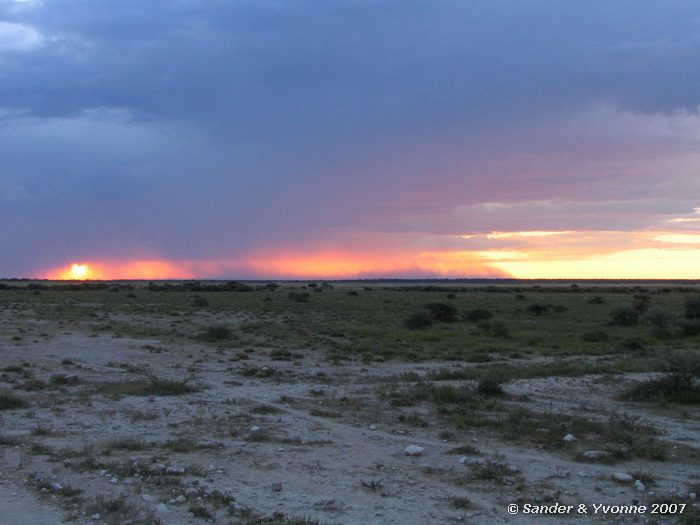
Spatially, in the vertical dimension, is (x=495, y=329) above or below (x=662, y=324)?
below

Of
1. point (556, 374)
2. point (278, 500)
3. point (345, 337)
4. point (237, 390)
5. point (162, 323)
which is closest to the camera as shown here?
point (278, 500)

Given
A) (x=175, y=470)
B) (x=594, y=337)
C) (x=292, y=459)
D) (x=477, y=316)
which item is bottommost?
(x=594, y=337)

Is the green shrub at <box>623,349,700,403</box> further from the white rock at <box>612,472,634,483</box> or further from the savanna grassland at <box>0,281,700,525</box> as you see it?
the white rock at <box>612,472,634,483</box>

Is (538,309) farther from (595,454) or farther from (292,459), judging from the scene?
(292,459)

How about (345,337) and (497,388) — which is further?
(345,337)

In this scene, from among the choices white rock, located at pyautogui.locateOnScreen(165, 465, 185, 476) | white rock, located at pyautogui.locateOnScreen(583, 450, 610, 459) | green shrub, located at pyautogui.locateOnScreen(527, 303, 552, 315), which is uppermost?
white rock, located at pyautogui.locateOnScreen(165, 465, 185, 476)

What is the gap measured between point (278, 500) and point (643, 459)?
18.1 ft

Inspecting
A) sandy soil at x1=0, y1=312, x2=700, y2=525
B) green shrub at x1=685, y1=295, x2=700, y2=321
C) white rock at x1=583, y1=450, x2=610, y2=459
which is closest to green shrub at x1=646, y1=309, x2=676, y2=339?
green shrub at x1=685, y1=295, x2=700, y2=321

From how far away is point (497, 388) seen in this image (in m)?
14.1

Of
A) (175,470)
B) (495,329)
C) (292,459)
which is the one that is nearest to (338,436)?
(292,459)

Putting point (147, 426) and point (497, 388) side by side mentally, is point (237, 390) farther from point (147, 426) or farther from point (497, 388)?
point (497, 388)

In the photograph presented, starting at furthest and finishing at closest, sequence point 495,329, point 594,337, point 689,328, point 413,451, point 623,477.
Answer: point 495,329
point 689,328
point 594,337
point 413,451
point 623,477

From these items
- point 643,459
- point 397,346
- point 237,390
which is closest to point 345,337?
point 397,346

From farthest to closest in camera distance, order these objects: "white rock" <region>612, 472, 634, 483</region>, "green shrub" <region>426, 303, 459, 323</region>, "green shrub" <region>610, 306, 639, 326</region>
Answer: "green shrub" <region>426, 303, 459, 323</region>
"green shrub" <region>610, 306, 639, 326</region>
"white rock" <region>612, 472, 634, 483</region>
